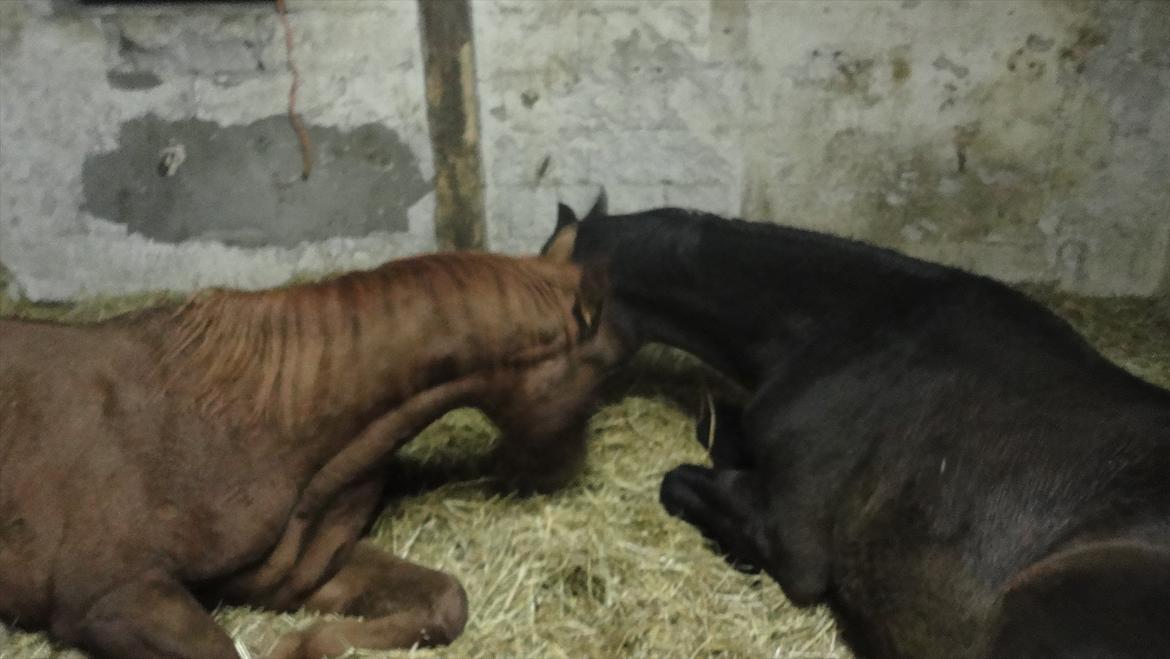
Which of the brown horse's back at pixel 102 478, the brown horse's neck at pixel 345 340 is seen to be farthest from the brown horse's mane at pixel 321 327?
the brown horse's back at pixel 102 478

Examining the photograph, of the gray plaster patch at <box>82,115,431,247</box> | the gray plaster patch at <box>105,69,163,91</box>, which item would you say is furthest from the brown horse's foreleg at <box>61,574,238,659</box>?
the gray plaster patch at <box>105,69,163,91</box>

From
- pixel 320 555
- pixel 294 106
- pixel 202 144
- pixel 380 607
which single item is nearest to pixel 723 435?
pixel 380 607

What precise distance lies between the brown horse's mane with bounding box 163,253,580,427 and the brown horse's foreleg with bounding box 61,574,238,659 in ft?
1.37

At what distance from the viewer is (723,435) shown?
303cm

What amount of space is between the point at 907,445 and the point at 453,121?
225 cm

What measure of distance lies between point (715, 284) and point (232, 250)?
226cm

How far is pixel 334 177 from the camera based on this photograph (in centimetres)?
375

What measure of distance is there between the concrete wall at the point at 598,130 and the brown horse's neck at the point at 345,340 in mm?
1654

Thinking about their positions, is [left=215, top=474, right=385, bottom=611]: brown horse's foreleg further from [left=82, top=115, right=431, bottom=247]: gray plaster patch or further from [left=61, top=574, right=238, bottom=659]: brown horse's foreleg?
[left=82, top=115, right=431, bottom=247]: gray plaster patch

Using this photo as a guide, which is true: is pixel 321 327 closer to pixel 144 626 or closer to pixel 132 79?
→ pixel 144 626

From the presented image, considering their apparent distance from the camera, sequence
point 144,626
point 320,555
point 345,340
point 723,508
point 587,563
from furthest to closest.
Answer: point 723,508 < point 587,563 < point 320,555 < point 345,340 < point 144,626

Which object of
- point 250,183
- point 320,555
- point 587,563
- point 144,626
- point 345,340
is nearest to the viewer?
point 144,626

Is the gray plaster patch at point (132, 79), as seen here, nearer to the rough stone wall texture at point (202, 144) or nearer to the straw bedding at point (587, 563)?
the rough stone wall texture at point (202, 144)

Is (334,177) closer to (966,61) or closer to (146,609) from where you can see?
(146,609)
